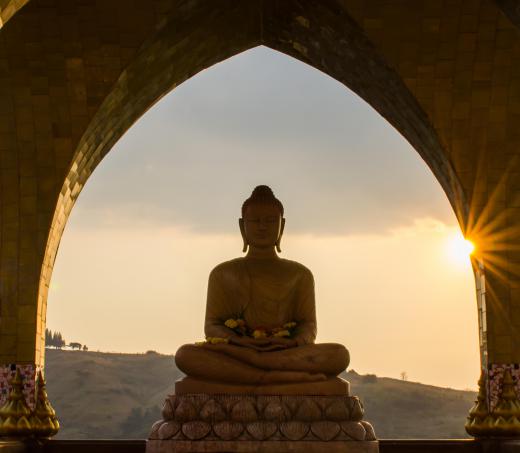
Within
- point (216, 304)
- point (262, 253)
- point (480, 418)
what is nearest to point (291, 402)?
point (216, 304)

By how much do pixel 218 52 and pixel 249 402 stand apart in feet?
23.0

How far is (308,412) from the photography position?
29.2ft

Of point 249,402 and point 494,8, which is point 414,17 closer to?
point 494,8

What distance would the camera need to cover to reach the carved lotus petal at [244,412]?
887 cm

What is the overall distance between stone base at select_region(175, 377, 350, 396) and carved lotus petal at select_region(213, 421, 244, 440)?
34 centimetres

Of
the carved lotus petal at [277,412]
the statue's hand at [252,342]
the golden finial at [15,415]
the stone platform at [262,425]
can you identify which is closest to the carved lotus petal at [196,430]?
the stone platform at [262,425]

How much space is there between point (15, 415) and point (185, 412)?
3792 millimetres

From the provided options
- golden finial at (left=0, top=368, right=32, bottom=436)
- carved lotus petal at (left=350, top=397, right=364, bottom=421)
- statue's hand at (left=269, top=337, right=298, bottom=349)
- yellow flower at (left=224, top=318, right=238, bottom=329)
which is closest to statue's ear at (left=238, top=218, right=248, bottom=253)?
yellow flower at (left=224, top=318, right=238, bottom=329)

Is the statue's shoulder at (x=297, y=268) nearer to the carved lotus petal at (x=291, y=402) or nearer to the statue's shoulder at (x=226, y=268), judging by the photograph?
the statue's shoulder at (x=226, y=268)

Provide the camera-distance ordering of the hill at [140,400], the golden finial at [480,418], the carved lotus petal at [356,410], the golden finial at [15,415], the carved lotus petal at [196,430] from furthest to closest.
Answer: the hill at [140,400], the golden finial at [480,418], the golden finial at [15,415], the carved lotus petal at [356,410], the carved lotus petal at [196,430]

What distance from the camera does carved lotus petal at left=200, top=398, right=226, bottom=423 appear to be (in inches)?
350

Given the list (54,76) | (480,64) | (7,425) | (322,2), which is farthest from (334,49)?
(7,425)

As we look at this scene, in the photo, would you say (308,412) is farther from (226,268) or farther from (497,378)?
(497,378)

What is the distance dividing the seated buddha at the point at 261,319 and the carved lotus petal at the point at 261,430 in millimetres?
439
